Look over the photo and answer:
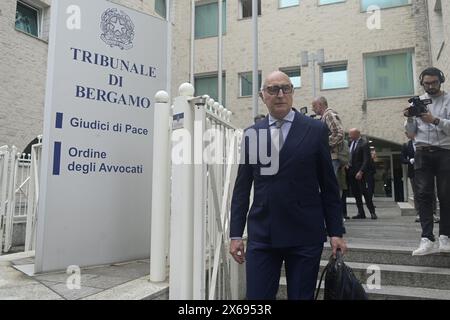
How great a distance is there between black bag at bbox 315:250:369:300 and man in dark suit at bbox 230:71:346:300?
0.29ft

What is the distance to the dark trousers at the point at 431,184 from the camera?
12.2 feet

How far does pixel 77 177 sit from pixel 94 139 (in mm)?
433

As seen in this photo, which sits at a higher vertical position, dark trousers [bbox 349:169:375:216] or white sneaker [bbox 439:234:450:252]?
dark trousers [bbox 349:169:375:216]

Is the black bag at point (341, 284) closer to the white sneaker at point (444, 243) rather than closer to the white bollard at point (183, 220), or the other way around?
the white bollard at point (183, 220)

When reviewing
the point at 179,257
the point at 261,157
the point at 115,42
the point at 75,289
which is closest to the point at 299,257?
the point at 261,157

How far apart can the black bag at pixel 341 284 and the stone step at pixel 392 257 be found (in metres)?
1.97

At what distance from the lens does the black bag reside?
2.32 m

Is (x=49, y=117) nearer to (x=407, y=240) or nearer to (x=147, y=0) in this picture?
(x=407, y=240)

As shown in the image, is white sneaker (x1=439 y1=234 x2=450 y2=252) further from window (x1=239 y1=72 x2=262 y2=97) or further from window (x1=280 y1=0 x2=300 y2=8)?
window (x1=280 y1=0 x2=300 y2=8)

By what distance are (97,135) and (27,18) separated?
9981 mm

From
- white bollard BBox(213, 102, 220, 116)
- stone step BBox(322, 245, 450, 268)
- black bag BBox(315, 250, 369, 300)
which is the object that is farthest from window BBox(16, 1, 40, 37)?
black bag BBox(315, 250, 369, 300)

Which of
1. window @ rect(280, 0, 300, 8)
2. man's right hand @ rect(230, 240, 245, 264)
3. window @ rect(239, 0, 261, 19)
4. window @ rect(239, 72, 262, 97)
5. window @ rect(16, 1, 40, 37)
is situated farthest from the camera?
window @ rect(239, 0, 261, 19)

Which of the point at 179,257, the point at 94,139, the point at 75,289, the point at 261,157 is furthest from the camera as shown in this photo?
the point at 94,139

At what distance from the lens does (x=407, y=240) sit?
15.9ft
